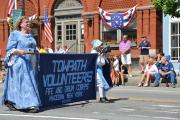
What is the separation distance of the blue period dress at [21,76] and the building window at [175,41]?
54.4ft

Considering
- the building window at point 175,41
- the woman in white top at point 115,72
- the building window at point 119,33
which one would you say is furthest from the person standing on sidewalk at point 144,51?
the building window at point 119,33

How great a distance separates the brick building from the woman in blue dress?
1630cm

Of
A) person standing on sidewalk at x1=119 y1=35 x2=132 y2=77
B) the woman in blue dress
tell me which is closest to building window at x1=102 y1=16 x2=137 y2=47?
person standing on sidewalk at x1=119 y1=35 x2=132 y2=77

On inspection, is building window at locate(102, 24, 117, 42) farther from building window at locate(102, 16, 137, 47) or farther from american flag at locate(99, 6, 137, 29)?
american flag at locate(99, 6, 137, 29)

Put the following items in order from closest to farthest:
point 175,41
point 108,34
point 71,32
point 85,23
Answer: point 175,41, point 108,34, point 85,23, point 71,32

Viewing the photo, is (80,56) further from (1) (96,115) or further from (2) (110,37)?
(2) (110,37)

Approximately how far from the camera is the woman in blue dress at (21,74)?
37.8ft

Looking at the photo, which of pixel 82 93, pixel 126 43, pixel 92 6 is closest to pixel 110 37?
pixel 92 6

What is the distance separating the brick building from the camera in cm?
2788

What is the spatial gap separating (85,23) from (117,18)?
93.4 inches

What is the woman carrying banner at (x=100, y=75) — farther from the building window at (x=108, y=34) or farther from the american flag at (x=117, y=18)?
the building window at (x=108, y=34)

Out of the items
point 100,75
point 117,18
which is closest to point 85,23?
point 117,18

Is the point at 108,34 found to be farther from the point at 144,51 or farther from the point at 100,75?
the point at 100,75

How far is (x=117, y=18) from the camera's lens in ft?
96.7
